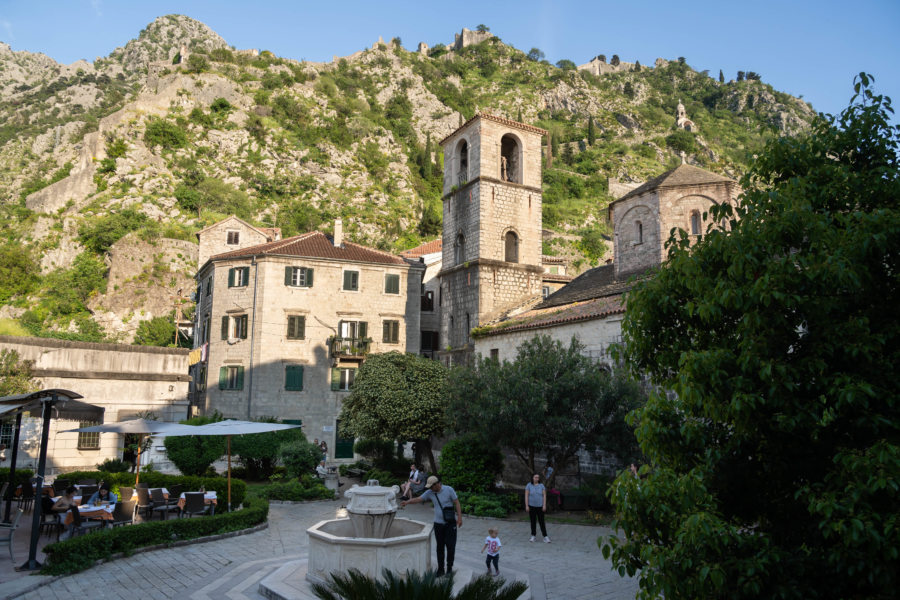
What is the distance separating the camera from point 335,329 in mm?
32125

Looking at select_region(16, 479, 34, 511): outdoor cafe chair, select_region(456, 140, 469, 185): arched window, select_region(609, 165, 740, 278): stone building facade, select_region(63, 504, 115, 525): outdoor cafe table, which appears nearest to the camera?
select_region(63, 504, 115, 525): outdoor cafe table

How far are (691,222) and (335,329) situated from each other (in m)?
19.4

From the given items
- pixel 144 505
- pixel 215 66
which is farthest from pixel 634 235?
pixel 215 66

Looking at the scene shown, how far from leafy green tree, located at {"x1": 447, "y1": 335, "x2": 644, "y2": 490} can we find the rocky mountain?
11.7 m

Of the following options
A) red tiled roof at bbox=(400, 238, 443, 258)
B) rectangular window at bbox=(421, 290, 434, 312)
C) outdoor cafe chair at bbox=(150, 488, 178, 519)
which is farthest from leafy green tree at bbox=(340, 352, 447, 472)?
red tiled roof at bbox=(400, 238, 443, 258)

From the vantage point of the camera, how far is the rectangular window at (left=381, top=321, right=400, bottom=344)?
3316cm

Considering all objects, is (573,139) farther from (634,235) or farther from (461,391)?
(461,391)

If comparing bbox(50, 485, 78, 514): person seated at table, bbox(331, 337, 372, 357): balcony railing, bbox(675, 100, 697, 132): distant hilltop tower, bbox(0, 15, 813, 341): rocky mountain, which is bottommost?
bbox(50, 485, 78, 514): person seated at table

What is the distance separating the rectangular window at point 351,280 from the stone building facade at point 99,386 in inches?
386

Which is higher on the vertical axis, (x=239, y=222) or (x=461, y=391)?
(x=239, y=222)

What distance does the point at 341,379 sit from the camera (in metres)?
31.8

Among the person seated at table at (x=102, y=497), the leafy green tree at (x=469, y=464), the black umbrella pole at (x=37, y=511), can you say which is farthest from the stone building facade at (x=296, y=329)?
the black umbrella pole at (x=37, y=511)

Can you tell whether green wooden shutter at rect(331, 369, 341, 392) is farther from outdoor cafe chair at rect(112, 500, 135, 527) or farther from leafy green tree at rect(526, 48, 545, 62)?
leafy green tree at rect(526, 48, 545, 62)

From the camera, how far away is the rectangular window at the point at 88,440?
22.1 m
